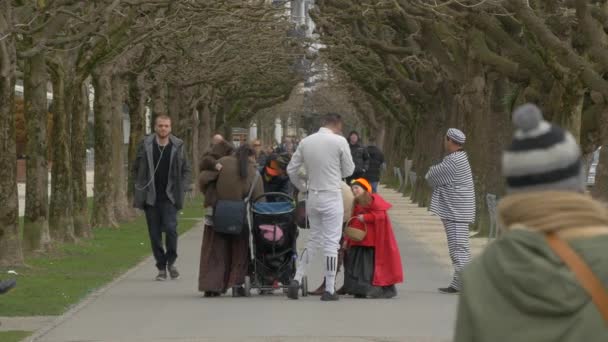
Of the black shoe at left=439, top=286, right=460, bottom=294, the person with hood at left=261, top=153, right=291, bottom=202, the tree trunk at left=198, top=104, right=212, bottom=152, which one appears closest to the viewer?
the black shoe at left=439, top=286, right=460, bottom=294

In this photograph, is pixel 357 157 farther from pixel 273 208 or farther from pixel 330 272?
pixel 330 272

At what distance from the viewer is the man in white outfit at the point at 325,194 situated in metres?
14.3

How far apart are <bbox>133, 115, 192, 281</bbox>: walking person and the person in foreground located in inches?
63.0

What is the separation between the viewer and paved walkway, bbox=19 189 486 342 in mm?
11602

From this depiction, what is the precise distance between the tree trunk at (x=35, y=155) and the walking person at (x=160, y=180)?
389 centimetres

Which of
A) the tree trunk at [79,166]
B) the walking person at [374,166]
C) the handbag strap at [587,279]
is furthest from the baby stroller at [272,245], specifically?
the walking person at [374,166]

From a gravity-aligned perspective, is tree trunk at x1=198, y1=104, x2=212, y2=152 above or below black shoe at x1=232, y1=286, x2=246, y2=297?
above

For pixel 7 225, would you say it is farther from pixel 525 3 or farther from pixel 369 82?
pixel 369 82

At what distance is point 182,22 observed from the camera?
83.7ft

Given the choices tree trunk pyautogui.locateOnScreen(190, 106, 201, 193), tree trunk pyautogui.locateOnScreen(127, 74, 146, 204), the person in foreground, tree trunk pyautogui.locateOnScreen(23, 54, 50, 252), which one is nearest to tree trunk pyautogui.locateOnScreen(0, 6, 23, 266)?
tree trunk pyautogui.locateOnScreen(23, 54, 50, 252)

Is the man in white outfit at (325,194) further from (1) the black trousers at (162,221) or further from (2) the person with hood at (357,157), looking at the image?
(2) the person with hood at (357,157)

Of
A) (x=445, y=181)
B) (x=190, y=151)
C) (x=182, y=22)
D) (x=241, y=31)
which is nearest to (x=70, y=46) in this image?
(x=182, y=22)

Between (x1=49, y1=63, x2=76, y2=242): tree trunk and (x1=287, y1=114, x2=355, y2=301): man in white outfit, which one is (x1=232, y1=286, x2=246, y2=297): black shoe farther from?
(x1=49, y1=63, x2=76, y2=242): tree trunk

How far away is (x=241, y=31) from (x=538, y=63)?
442 inches
